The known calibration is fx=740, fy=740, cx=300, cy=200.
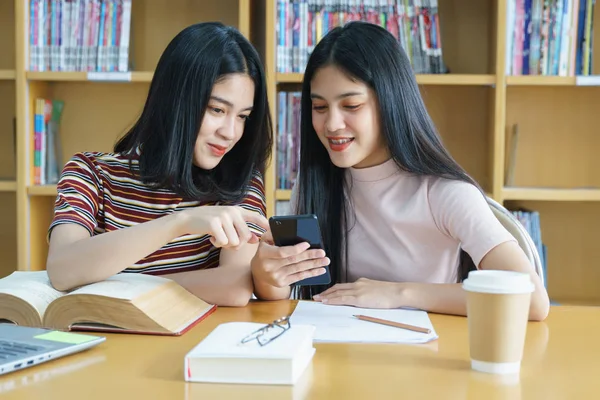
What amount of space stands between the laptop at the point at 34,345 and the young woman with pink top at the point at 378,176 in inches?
19.6

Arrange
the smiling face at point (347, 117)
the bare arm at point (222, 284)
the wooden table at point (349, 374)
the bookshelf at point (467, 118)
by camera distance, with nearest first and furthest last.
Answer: the wooden table at point (349, 374) < the bare arm at point (222, 284) < the smiling face at point (347, 117) < the bookshelf at point (467, 118)

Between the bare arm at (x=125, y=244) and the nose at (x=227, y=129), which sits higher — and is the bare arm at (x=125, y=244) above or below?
below

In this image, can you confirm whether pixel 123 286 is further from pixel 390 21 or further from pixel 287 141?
pixel 390 21

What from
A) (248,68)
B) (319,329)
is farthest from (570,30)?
(319,329)

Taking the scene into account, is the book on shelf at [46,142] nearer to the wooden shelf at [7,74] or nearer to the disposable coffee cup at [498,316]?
the wooden shelf at [7,74]

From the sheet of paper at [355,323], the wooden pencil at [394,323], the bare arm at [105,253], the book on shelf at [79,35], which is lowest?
the sheet of paper at [355,323]

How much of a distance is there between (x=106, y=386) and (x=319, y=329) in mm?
359

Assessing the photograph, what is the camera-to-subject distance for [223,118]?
5.21 ft

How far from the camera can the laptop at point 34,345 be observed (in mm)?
880

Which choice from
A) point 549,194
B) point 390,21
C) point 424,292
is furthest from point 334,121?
point 549,194

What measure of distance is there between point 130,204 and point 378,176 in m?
0.54

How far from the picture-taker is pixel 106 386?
840 mm

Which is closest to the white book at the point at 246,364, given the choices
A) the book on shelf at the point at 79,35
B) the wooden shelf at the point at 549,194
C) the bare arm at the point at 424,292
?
the bare arm at the point at 424,292

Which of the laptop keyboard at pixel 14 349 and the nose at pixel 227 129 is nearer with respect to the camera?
the laptop keyboard at pixel 14 349
